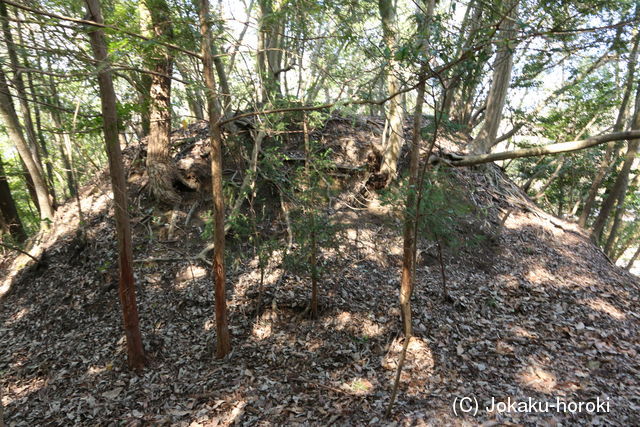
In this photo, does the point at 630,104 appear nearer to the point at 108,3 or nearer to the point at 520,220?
the point at 520,220

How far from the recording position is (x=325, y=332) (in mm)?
5656

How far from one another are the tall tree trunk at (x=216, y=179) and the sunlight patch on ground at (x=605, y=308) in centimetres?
661

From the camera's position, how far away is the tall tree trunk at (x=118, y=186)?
3.87m

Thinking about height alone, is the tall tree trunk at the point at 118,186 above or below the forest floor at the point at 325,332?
above

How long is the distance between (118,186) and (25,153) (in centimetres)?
572

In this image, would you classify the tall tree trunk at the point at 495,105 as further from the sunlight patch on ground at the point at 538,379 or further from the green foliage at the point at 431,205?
the sunlight patch on ground at the point at 538,379

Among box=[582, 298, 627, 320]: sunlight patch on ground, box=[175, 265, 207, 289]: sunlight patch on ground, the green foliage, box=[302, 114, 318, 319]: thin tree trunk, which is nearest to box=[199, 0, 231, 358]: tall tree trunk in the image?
box=[302, 114, 318, 319]: thin tree trunk

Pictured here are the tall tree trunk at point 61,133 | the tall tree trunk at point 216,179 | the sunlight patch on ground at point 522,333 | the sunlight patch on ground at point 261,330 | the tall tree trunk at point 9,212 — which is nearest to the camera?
the tall tree trunk at point 61,133

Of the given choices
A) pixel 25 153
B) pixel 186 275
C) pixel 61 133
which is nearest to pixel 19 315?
pixel 186 275

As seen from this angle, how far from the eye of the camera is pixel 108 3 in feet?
18.1

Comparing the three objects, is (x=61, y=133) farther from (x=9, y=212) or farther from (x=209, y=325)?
(x=9, y=212)

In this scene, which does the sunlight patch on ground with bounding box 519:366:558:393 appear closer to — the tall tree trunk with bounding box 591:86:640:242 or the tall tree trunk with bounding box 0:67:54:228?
the tall tree trunk with bounding box 591:86:640:242

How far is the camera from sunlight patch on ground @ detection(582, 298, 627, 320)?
19.5ft

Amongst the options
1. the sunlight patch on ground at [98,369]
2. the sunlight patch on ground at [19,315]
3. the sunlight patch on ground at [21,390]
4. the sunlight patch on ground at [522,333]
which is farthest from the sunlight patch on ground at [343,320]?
the sunlight patch on ground at [19,315]
